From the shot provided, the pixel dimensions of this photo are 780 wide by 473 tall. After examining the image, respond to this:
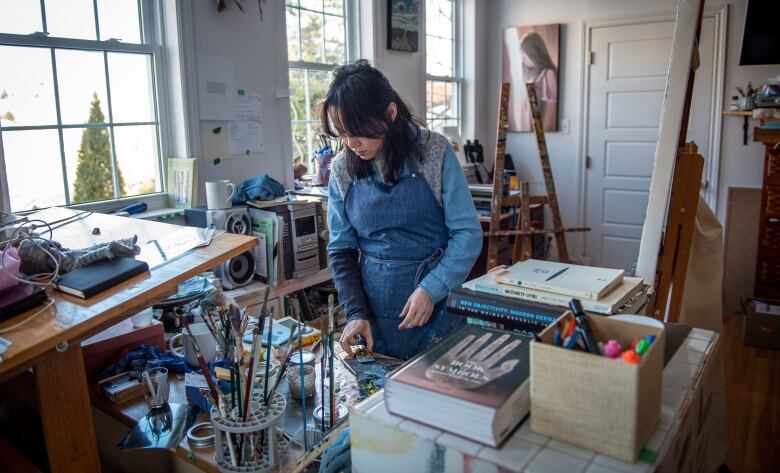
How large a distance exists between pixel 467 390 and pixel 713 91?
14.9 ft

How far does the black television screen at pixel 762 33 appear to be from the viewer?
410 cm

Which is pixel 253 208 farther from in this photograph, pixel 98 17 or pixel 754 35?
pixel 754 35

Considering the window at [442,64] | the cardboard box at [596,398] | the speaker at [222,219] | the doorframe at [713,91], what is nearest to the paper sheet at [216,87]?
the speaker at [222,219]

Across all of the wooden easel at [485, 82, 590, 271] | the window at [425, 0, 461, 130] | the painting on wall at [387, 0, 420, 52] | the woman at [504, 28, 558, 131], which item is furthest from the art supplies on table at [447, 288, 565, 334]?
the woman at [504, 28, 558, 131]

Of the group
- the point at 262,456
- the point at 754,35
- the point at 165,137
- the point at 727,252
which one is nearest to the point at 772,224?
the point at 727,252

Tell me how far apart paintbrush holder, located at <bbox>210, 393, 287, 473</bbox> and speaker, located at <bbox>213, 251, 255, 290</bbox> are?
160 centimetres

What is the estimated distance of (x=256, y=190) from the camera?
2838 millimetres

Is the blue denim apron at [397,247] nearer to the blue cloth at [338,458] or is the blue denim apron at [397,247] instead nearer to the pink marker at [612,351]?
the blue cloth at [338,458]

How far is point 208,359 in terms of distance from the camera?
1.49m

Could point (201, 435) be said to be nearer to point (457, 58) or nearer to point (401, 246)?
point (401, 246)

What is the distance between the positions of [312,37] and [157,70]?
1194mm

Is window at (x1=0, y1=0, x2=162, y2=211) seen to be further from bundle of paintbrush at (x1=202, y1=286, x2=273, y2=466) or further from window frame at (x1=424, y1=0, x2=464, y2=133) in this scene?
window frame at (x1=424, y1=0, x2=464, y2=133)

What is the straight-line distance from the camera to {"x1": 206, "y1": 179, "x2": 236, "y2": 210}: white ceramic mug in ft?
8.83

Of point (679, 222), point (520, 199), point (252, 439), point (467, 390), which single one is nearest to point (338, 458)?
point (252, 439)
